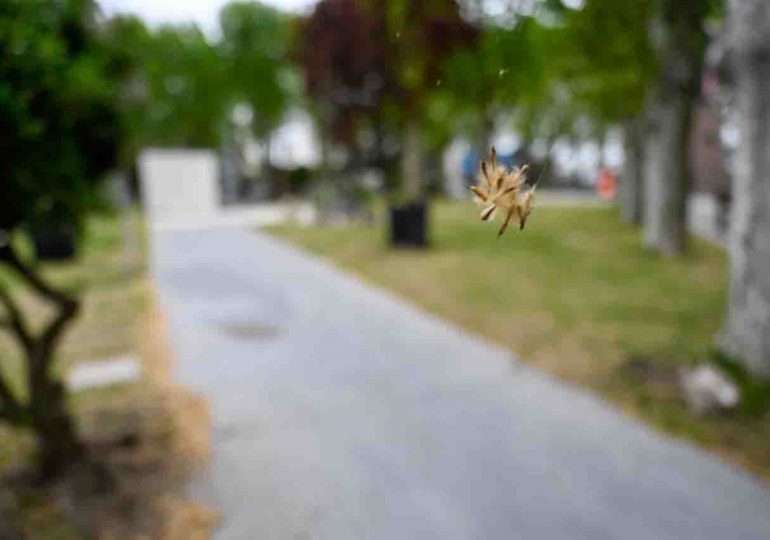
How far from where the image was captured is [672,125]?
11406 millimetres

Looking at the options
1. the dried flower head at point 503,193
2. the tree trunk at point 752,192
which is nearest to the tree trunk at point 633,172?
the tree trunk at point 752,192

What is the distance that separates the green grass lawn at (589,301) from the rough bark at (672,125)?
23.5 inches

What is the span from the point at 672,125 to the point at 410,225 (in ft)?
16.3

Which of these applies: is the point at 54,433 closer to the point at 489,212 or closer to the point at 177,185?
the point at 489,212

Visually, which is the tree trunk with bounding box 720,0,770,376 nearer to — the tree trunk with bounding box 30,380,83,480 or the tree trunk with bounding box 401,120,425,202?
the tree trunk with bounding box 30,380,83,480

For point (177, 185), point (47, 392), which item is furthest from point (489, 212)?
point (177, 185)

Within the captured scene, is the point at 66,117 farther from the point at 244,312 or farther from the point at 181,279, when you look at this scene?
the point at 181,279

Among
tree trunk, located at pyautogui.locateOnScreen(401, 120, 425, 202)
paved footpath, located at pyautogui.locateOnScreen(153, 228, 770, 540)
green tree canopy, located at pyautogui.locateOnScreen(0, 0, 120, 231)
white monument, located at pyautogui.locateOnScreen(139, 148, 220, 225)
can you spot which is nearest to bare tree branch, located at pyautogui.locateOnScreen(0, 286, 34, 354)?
green tree canopy, located at pyautogui.locateOnScreen(0, 0, 120, 231)

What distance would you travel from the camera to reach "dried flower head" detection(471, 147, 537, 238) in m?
0.94

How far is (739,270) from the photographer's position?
194 inches

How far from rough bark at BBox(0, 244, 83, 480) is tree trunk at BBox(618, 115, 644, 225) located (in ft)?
49.9

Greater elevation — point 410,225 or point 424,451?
point 410,225

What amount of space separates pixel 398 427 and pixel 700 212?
19.9 metres

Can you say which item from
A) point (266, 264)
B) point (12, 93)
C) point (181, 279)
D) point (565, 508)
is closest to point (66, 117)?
point (12, 93)
